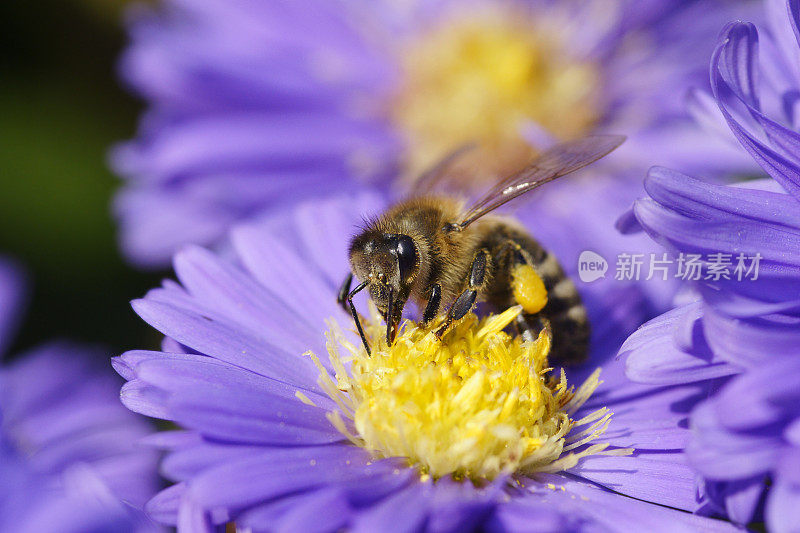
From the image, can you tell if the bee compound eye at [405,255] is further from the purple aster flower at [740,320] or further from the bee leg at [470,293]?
the purple aster flower at [740,320]

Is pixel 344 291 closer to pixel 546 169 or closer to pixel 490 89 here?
pixel 546 169

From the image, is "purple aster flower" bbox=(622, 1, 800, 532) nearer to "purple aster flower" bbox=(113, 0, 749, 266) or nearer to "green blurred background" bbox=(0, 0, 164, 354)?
"purple aster flower" bbox=(113, 0, 749, 266)

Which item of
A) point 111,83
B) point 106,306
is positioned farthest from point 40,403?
point 111,83

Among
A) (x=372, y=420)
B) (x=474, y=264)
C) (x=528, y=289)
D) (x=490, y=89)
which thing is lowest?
(x=372, y=420)

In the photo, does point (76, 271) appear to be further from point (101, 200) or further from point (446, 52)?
point (446, 52)

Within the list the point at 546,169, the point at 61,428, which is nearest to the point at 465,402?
the point at 546,169
